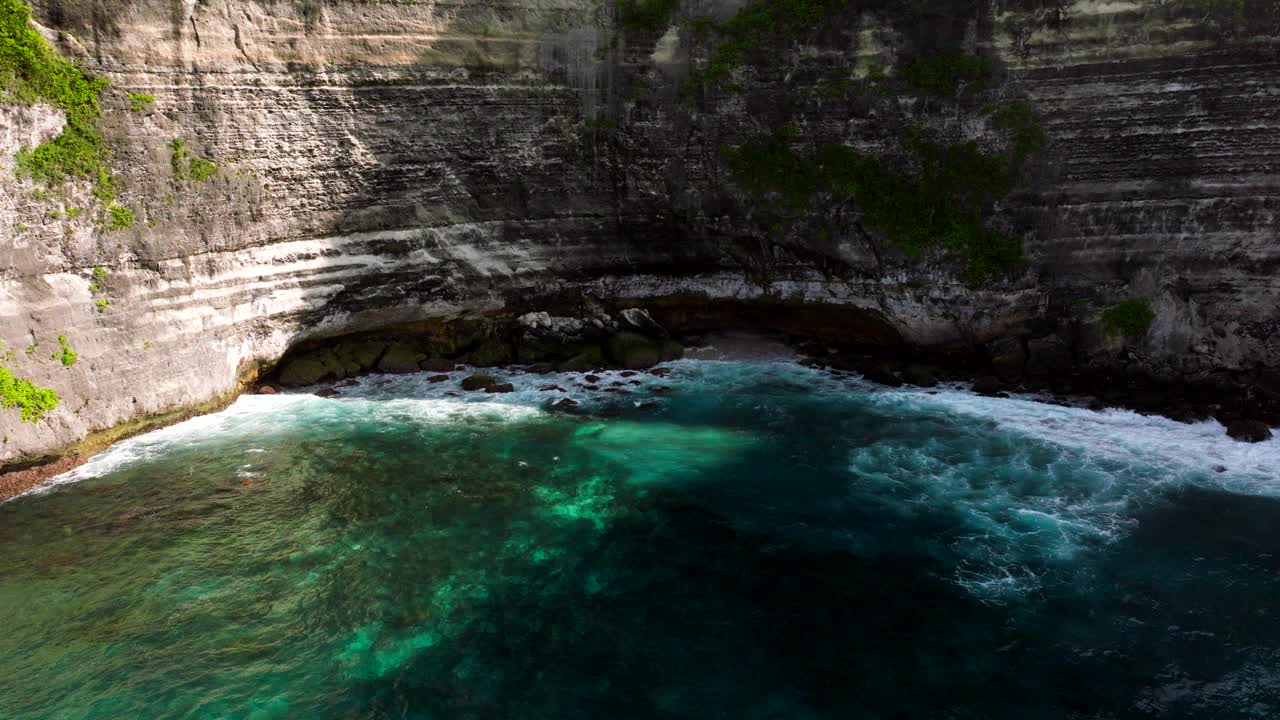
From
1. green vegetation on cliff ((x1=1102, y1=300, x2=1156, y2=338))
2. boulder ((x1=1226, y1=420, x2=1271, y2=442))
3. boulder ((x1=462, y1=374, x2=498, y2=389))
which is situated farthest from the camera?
boulder ((x1=462, y1=374, x2=498, y2=389))

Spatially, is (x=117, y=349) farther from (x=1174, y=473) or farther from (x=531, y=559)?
(x=1174, y=473)

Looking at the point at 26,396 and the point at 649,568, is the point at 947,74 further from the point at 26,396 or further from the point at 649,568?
the point at 26,396

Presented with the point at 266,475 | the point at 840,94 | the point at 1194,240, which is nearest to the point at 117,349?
the point at 266,475

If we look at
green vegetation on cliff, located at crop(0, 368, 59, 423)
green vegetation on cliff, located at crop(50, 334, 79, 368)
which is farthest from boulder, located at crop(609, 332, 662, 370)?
green vegetation on cliff, located at crop(0, 368, 59, 423)

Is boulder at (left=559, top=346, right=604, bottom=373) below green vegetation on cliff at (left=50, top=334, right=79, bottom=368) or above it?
below

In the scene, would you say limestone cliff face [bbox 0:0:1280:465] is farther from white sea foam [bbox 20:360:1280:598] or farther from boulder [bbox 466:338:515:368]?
white sea foam [bbox 20:360:1280:598]

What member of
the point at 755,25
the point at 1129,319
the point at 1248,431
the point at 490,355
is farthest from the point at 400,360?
the point at 1248,431
